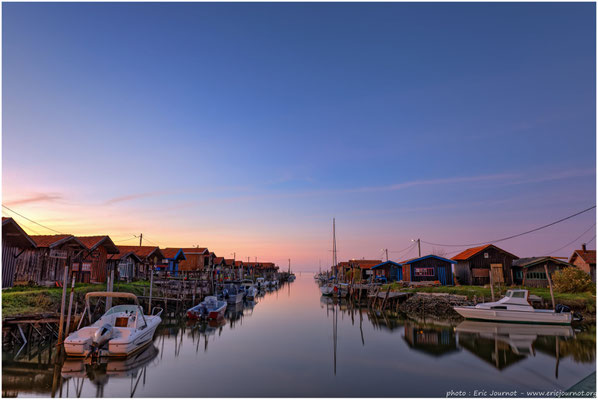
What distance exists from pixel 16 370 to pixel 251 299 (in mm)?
42279

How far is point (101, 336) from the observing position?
1834 cm

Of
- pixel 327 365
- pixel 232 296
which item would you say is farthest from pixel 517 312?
pixel 232 296

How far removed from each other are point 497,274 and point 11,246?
2169 inches

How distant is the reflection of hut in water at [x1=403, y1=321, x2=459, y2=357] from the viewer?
2198cm

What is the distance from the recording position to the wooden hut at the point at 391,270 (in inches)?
2510

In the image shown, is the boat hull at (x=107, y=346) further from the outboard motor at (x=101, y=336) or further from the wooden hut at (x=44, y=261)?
A: the wooden hut at (x=44, y=261)

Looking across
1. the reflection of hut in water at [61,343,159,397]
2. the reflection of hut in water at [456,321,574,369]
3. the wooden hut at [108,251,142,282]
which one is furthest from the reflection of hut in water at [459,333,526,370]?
the wooden hut at [108,251,142,282]

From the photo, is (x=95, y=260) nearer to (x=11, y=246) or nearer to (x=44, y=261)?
(x=44, y=261)

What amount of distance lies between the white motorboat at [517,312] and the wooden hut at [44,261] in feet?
121

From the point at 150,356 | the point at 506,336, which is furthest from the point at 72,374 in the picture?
the point at 506,336

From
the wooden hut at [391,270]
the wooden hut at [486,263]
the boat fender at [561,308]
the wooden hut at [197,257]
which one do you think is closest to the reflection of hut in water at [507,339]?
the boat fender at [561,308]

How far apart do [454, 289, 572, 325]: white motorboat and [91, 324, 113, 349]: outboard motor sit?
96.3 ft

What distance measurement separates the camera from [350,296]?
53469 mm

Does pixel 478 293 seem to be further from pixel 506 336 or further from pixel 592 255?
pixel 592 255
